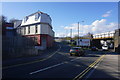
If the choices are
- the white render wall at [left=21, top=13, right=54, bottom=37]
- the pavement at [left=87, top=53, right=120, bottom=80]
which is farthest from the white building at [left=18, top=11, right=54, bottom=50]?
the pavement at [left=87, top=53, right=120, bottom=80]

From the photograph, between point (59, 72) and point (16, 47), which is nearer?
point (59, 72)

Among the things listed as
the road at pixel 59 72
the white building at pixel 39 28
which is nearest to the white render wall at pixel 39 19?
the white building at pixel 39 28

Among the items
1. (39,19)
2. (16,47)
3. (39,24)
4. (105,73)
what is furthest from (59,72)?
(39,19)

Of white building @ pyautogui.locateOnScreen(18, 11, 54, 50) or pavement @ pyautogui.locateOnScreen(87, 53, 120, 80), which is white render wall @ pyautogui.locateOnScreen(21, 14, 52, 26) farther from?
pavement @ pyautogui.locateOnScreen(87, 53, 120, 80)

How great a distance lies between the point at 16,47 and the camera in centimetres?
1931

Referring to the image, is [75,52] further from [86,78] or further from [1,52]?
[86,78]

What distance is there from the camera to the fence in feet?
56.9

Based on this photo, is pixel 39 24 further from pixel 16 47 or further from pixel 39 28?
pixel 16 47

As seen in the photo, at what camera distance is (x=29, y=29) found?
40.8 metres

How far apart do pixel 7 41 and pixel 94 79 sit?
1373 centimetres

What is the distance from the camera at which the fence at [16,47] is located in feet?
56.9

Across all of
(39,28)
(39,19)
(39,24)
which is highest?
(39,19)

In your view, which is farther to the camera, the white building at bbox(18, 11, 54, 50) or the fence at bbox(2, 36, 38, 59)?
the white building at bbox(18, 11, 54, 50)

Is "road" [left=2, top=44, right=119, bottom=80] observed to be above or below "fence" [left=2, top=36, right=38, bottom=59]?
below
